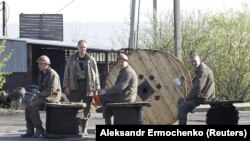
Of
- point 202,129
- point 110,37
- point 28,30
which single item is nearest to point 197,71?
point 202,129

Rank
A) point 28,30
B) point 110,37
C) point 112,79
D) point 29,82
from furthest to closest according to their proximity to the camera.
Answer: point 28,30, point 110,37, point 29,82, point 112,79

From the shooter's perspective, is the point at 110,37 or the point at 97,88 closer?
the point at 97,88

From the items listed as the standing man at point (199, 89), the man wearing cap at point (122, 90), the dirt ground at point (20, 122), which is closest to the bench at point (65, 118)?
the dirt ground at point (20, 122)

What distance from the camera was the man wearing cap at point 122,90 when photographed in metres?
16.2

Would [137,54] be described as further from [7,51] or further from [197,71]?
[7,51]

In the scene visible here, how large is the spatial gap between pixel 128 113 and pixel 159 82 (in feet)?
8.92

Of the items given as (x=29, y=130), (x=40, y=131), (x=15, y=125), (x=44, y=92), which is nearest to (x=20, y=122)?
(x=15, y=125)

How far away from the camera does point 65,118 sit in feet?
53.5

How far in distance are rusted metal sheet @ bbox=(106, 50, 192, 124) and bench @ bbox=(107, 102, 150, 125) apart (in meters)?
2.09

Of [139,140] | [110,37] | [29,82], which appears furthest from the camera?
[110,37]

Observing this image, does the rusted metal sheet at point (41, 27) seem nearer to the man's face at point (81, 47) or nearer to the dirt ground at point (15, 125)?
the dirt ground at point (15, 125)

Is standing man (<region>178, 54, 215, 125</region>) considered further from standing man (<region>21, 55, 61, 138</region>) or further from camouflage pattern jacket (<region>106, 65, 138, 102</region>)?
standing man (<region>21, 55, 61, 138</region>)

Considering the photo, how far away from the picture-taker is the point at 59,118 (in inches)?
643

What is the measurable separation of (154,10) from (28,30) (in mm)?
8994
